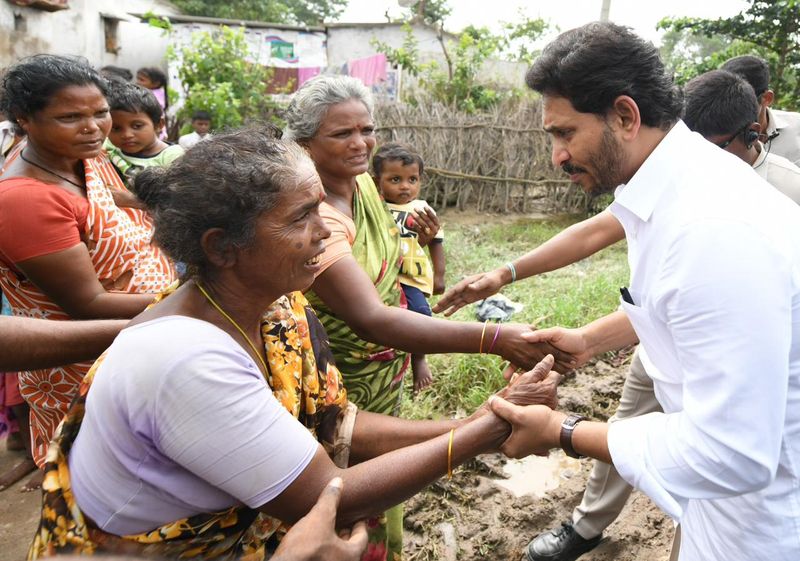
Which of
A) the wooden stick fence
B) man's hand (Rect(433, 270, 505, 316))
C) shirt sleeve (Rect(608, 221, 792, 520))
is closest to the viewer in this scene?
shirt sleeve (Rect(608, 221, 792, 520))

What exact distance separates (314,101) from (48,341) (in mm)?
1363

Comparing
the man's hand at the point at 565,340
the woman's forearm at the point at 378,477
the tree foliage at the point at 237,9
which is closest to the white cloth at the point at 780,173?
the man's hand at the point at 565,340

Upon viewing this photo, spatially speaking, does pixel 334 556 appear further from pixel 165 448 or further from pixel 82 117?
pixel 82 117

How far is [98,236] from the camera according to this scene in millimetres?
2525

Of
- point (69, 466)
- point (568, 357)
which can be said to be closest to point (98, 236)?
point (69, 466)

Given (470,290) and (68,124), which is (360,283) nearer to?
(470,290)

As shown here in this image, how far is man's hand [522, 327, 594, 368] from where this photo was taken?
8.15 feet

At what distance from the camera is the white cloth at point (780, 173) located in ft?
9.72

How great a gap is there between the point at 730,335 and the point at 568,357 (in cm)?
126

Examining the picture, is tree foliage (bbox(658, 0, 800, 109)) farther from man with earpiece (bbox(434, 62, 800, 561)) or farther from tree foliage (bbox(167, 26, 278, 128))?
tree foliage (bbox(167, 26, 278, 128))

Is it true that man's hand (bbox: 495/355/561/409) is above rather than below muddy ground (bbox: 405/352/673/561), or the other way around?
above

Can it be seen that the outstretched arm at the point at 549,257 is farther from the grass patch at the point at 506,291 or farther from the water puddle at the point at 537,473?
the water puddle at the point at 537,473

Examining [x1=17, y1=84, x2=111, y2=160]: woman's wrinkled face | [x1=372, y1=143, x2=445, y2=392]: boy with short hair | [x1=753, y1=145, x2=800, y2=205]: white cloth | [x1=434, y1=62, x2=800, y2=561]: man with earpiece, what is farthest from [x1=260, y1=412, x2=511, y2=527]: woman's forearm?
[x1=753, y1=145, x2=800, y2=205]: white cloth

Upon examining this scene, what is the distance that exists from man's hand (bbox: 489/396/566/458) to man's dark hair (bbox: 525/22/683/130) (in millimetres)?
944
